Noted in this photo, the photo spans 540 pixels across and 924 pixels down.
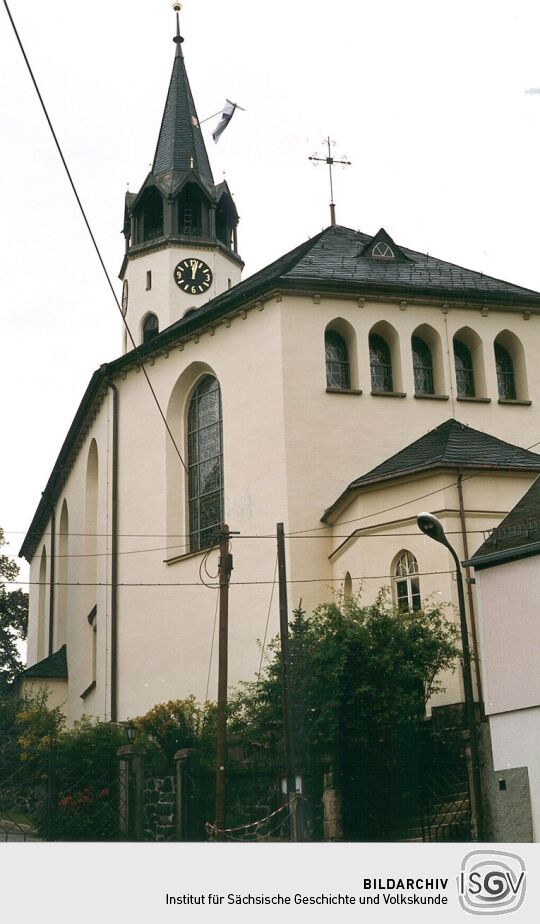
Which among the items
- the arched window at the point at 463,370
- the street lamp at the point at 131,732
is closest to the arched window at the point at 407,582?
the street lamp at the point at 131,732

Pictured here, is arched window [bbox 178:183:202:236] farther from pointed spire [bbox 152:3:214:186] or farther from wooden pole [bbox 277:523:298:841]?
wooden pole [bbox 277:523:298:841]

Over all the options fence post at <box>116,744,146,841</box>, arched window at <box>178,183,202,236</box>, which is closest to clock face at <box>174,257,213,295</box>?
arched window at <box>178,183,202,236</box>

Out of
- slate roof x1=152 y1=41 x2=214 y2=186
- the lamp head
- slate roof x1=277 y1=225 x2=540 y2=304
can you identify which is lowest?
the lamp head

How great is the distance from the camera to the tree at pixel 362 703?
2066 centimetres

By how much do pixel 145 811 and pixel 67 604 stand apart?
20913 mm

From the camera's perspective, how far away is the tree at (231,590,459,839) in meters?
20.7

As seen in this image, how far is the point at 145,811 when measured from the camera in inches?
867

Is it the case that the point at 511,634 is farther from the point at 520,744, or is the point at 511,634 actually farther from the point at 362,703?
the point at 362,703

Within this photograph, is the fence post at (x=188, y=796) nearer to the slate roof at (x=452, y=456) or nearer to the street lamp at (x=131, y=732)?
the street lamp at (x=131, y=732)

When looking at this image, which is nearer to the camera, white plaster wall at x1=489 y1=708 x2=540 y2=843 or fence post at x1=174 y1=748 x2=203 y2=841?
white plaster wall at x1=489 y1=708 x2=540 y2=843

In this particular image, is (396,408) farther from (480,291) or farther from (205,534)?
(205,534)

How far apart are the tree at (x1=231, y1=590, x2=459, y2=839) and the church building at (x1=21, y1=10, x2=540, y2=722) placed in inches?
77.8

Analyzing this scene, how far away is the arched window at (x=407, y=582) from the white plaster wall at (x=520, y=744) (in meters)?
5.69

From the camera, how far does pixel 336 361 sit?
2967 centimetres
